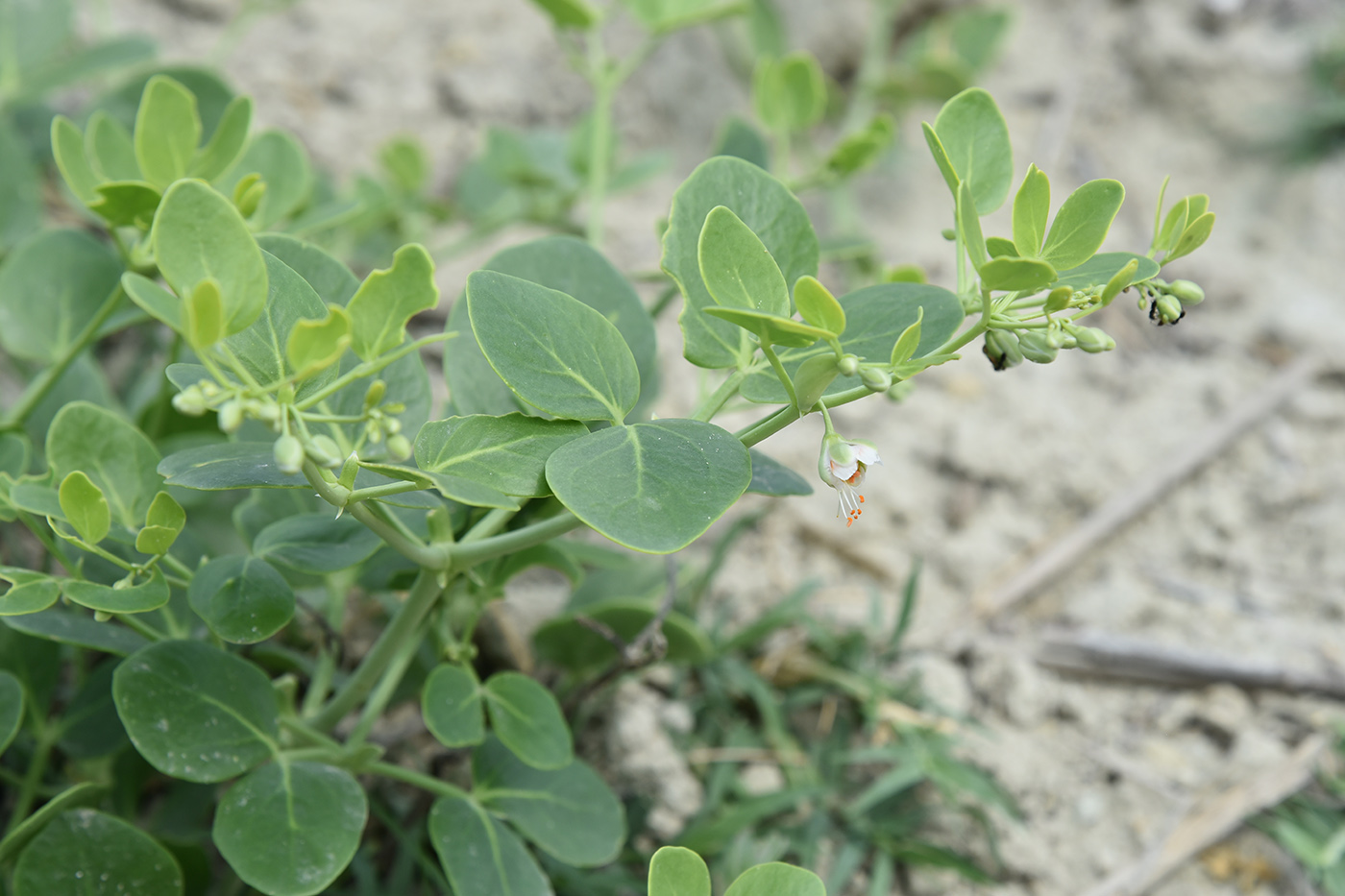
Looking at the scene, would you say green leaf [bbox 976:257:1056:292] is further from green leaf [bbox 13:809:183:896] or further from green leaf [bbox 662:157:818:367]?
green leaf [bbox 13:809:183:896]

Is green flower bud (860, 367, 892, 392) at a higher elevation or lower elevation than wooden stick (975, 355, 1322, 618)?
higher

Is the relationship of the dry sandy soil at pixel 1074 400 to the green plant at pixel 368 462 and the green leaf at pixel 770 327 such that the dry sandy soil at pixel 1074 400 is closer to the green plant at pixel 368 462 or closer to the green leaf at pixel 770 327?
the green plant at pixel 368 462

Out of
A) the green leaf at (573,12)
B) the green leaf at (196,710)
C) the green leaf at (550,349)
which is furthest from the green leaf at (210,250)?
the green leaf at (573,12)

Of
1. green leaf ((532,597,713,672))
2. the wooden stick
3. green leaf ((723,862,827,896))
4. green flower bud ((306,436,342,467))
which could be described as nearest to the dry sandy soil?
the wooden stick

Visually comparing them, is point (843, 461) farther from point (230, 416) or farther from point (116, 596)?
point (116, 596)

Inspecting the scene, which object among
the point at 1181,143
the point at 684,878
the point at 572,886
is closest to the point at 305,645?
the point at 572,886

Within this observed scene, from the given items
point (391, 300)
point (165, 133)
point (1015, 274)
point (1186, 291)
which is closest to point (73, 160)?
point (165, 133)

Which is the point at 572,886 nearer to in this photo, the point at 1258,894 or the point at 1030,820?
the point at 1030,820
